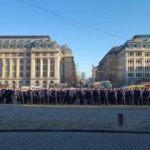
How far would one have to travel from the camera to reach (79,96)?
38.2 metres

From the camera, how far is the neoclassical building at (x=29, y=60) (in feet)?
557

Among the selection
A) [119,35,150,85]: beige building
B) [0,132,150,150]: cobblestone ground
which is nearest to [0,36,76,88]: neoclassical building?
[119,35,150,85]: beige building

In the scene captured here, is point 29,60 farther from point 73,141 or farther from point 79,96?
point 73,141

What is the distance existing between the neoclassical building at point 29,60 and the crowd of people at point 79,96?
128 meters

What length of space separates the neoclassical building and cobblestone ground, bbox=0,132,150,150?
151725mm

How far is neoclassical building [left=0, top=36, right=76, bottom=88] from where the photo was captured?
170 meters

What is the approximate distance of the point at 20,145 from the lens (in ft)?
39.7

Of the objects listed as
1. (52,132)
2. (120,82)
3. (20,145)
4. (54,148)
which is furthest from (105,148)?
(120,82)

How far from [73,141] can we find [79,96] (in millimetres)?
25013

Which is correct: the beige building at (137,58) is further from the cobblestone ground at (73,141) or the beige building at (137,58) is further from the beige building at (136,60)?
the cobblestone ground at (73,141)

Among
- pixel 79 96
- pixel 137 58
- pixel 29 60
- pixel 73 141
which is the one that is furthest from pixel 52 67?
pixel 73 141

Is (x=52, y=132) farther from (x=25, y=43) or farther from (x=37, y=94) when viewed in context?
(x=25, y=43)

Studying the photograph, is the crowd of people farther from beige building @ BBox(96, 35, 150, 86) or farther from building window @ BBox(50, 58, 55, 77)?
building window @ BBox(50, 58, 55, 77)

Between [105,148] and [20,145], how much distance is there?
2.58 metres
